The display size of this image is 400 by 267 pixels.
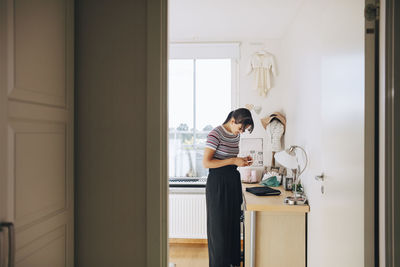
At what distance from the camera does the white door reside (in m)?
0.89

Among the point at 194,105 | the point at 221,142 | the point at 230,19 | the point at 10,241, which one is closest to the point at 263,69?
the point at 230,19

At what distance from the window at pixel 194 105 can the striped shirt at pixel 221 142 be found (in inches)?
52.8

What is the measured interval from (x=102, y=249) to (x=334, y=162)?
1.24 meters

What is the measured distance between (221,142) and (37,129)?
186 centimetres

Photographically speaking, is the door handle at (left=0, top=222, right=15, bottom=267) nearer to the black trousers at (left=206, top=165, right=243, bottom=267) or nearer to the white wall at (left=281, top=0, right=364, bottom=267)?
the white wall at (left=281, top=0, right=364, bottom=267)

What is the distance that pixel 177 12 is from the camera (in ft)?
10.1

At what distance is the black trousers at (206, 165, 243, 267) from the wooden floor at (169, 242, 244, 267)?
0.64 m

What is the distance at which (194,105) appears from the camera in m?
4.11

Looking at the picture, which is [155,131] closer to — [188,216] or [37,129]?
[37,129]

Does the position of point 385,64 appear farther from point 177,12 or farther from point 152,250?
point 177,12

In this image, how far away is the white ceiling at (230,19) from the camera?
112 inches
